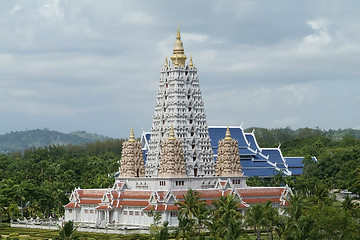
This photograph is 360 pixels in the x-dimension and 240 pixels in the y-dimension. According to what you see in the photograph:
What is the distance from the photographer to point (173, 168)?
107m

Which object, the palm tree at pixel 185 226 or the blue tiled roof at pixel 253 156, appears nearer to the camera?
the palm tree at pixel 185 226

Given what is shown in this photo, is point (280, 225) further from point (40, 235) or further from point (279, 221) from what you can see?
point (40, 235)

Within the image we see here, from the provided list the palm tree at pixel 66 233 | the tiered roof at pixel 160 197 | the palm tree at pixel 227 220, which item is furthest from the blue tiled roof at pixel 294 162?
the palm tree at pixel 66 233

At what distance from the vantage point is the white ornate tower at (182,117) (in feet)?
368

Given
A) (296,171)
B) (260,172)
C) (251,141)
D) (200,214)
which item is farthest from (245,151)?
(200,214)

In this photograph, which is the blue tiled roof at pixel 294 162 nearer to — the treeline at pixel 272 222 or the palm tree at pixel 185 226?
the treeline at pixel 272 222

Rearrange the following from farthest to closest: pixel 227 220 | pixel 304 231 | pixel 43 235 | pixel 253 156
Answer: pixel 253 156 < pixel 43 235 < pixel 227 220 < pixel 304 231

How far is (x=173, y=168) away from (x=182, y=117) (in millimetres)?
8514

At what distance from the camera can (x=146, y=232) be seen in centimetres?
10062

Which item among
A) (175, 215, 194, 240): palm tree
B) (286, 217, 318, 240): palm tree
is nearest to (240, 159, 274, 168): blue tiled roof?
(175, 215, 194, 240): palm tree

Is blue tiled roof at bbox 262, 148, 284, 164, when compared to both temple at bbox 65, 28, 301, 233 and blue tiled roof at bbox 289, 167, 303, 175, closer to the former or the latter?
blue tiled roof at bbox 289, 167, 303, 175

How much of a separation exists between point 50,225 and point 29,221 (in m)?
5.68

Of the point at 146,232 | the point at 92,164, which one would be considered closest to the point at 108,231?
the point at 146,232

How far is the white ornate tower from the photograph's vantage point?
368 ft
